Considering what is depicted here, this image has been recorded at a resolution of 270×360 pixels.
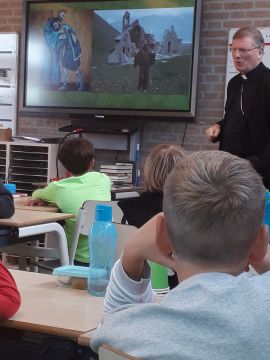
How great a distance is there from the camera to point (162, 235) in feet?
3.65

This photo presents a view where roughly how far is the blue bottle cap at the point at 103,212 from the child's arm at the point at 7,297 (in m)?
0.34

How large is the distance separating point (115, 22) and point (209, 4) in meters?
→ 0.84

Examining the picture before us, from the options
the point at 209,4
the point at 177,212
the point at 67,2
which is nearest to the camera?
the point at 177,212

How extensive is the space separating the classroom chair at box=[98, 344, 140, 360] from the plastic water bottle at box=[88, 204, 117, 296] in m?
0.88

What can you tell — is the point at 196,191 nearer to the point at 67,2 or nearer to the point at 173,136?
the point at 173,136

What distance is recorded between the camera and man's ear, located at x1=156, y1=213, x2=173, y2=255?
3.57ft

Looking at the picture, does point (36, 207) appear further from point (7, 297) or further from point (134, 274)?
point (134, 274)

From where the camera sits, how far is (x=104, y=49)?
5559 millimetres

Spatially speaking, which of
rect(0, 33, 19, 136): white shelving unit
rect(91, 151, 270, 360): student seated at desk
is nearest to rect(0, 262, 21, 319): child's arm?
rect(91, 151, 270, 360): student seated at desk

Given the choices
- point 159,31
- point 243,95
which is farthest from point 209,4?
point 243,95

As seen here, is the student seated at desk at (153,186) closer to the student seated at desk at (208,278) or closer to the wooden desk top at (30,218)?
the wooden desk top at (30,218)

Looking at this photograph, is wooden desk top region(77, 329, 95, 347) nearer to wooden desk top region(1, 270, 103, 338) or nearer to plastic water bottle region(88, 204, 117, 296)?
wooden desk top region(1, 270, 103, 338)

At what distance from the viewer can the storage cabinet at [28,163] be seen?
5398 millimetres

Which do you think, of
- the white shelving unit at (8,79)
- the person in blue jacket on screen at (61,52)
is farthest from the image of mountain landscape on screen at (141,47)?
the white shelving unit at (8,79)
